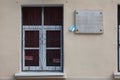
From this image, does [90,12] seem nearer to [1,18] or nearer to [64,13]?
[64,13]

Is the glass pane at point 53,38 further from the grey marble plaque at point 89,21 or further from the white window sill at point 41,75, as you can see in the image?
the white window sill at point 41,75

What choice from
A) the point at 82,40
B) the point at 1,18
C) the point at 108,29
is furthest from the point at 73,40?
the point at 1,18

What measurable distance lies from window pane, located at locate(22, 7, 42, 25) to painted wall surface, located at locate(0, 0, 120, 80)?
0.28 meters

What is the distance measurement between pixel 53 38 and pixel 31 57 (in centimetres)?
79

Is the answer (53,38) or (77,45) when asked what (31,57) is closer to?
(53,38)

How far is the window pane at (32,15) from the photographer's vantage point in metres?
11.3

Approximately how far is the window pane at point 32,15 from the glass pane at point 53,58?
88 centimetres

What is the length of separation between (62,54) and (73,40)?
1.66 ft

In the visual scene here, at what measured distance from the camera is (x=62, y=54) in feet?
36.9

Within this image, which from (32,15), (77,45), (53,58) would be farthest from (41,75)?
(32,15)

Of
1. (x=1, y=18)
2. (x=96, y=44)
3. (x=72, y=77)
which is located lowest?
(x=72, y=77)

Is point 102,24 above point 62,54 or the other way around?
above

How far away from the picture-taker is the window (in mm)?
11328

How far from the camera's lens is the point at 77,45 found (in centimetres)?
1109
